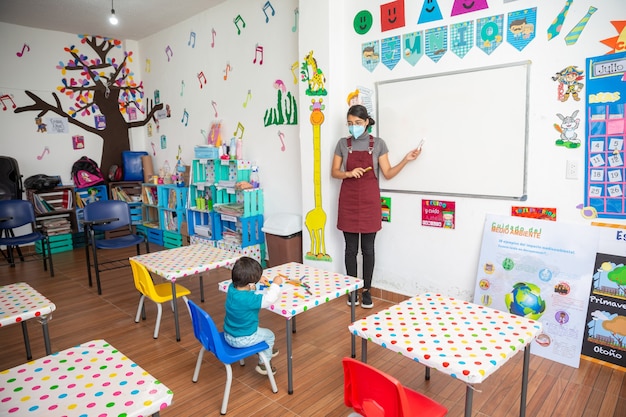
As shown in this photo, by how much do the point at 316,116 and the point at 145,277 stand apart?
6.82 ft

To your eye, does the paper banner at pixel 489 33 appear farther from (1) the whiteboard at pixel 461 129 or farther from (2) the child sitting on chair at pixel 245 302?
(2) the child sitting on chair at pixel 245 302

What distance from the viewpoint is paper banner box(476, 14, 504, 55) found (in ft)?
9.96

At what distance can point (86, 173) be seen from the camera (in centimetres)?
651

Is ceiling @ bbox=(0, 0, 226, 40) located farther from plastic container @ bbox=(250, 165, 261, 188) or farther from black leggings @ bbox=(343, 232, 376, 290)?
black leggings @ bbox=(343, 232, 376, 290)

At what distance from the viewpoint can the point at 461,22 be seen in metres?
3.21

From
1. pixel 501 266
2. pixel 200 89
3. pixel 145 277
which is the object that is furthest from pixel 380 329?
pixel 200 89

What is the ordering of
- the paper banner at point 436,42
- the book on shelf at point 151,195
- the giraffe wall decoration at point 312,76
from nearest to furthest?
the paper banner at point 436,42 < the giraffe wall decoration at point 312,76 < the book on shelf at point 151,195

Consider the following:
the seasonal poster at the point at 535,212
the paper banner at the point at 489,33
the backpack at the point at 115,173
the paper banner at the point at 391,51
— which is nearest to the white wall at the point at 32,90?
the backpack at the point at 115,173

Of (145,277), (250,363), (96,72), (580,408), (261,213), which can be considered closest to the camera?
(580,408)

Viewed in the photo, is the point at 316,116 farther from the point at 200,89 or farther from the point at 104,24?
the point at 104,24

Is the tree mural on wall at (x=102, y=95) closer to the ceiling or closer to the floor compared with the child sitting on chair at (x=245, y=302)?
closer to the ceiling

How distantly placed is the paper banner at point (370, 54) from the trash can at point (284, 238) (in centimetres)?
170

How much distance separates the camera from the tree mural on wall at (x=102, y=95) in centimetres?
639

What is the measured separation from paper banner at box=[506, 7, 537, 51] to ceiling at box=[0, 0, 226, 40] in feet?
11.8
